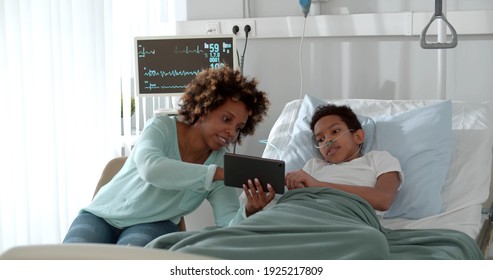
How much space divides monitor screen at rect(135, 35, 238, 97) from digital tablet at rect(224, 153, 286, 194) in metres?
1.44

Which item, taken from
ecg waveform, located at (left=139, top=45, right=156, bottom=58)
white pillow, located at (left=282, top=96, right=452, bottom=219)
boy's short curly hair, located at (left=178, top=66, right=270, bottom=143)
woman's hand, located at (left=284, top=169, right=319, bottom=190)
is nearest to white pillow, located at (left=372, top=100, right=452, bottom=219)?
white pillow, located at (left=282, top=96, right=452, bottom=219)

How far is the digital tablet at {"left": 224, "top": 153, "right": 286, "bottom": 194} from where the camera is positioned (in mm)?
2305

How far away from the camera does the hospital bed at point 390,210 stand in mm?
1950

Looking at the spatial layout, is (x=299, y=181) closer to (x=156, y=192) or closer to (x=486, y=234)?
(x=156, y=192)

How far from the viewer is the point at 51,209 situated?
369 cm

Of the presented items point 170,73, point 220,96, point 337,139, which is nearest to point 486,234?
point 337,139

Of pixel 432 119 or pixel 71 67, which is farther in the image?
pixel 71 67

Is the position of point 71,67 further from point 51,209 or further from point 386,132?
point 386,132

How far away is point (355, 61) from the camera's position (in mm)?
3809

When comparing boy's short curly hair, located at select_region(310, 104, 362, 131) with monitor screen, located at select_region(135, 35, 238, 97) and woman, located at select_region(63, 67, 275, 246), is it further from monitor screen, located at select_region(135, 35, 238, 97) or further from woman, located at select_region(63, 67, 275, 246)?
monitor screen, located at select_region(135, 35, 238, 97)

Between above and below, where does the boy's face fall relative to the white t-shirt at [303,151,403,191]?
above

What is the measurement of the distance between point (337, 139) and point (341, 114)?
97 mm
